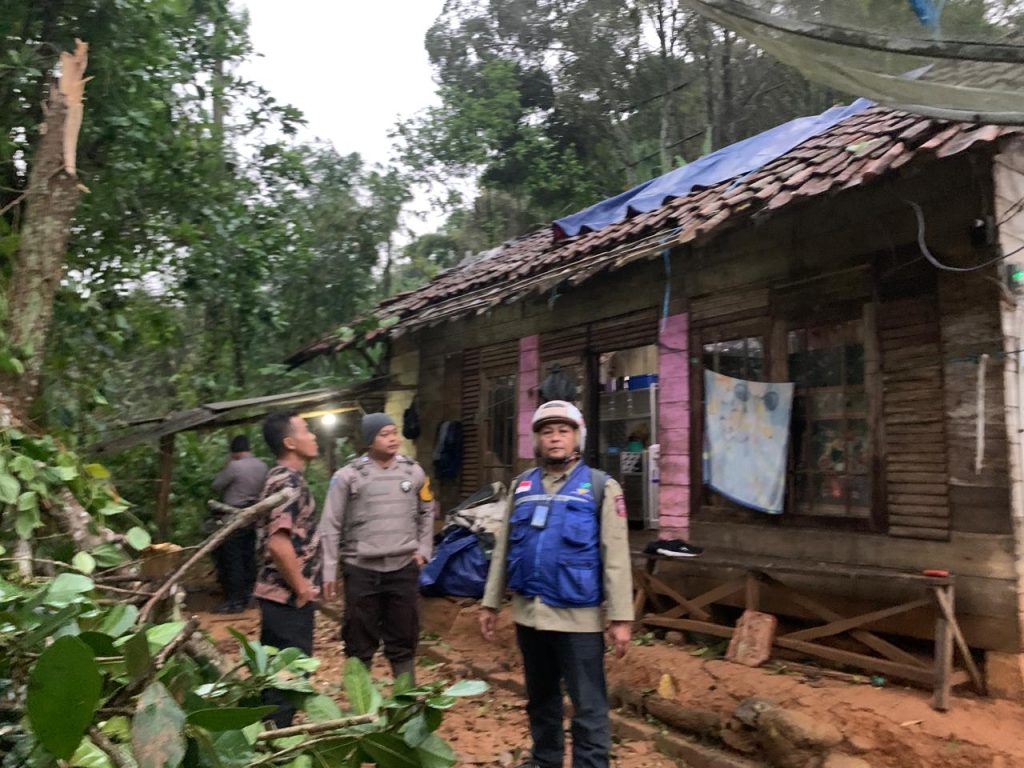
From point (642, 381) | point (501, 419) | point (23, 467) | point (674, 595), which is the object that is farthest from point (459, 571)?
point (23, 467)

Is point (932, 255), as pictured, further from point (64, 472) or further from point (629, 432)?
point (64, 472)

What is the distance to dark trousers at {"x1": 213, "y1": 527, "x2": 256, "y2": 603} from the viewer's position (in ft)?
27.9

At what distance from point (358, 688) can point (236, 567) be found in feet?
24.6

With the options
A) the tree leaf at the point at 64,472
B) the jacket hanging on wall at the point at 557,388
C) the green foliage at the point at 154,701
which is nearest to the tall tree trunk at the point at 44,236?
the tree leaf at the point at 64,472

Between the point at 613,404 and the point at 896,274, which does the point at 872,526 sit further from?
the point at 613,404

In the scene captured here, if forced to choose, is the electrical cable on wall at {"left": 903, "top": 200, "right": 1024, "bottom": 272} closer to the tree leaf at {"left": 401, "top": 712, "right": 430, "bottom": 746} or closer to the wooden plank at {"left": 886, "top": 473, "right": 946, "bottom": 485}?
the wooden plank at {"left": 886, "top": 473, "right": 946, "bottom": 485}

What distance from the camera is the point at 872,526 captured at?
532 centimetres

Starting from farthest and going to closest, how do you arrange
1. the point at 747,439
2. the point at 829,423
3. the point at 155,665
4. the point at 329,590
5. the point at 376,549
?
the point at 747,439 → the point at 829,423 → the point at 376,549 → the point at 329,590 → the point at 155,665

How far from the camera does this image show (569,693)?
3.42 meters

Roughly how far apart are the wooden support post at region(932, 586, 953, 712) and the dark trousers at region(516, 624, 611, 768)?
7.24 feet

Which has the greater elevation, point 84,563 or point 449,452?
point 449,452

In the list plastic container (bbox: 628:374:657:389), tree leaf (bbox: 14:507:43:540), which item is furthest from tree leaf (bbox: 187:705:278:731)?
plastic container (bbox: 628:374:657:389)

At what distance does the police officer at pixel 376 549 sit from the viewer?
14.4 ft

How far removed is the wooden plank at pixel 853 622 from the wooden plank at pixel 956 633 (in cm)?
12
